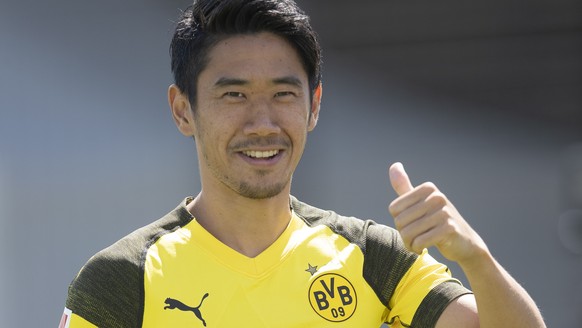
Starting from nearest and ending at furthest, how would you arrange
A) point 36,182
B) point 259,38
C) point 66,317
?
point 66,317
point 259,38
point 36,182

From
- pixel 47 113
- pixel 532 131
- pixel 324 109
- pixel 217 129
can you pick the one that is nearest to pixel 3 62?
pixel 47 113

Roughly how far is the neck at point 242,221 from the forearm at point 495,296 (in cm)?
49

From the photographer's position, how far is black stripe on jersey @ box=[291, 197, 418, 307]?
7.12ft

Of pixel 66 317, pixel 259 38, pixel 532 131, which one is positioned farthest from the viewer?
pixel 532 131

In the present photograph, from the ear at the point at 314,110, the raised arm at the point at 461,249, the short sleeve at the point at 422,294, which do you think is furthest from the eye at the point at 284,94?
the short sleeve at the point at 422,294

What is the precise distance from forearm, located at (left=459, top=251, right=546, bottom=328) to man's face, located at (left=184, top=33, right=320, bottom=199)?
18.2 inches

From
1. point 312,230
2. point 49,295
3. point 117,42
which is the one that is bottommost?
point 49,295

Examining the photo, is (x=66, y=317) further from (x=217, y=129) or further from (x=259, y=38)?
(x=259, y=38)

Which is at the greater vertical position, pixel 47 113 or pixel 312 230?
pixel 47 113

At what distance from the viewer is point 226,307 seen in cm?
208

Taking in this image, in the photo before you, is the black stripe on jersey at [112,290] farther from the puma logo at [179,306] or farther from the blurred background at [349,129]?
the blurred background at [349,129]

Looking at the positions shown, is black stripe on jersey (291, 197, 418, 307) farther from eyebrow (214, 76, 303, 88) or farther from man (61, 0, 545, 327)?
eyebrow (214, 76, 303, 88)

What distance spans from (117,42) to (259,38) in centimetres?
273

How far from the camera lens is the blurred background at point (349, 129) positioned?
15.4ft
